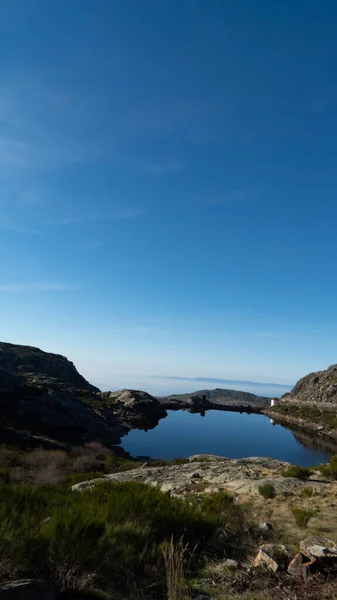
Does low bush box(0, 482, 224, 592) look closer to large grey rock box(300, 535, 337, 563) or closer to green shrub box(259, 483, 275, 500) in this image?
large grey rock box(300, 535, 337, 563)

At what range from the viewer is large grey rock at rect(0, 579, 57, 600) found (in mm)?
4234

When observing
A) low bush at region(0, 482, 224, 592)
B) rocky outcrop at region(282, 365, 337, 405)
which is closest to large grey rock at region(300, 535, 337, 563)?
low bush at region(0, 482, 224, 592)

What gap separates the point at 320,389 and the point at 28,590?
185487 millimetres

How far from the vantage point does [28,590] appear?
4398 millimetres

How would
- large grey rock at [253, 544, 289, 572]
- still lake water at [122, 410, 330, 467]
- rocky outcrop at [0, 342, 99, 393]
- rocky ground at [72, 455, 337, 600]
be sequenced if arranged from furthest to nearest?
1. rocky outcrop at [0, 342, 99, 393]
2. still lake water at [122, 410, 330, 467]
3. large grey rock at [253, 544, 289, 572]
4. rocky ground at [72, 455, 337, 600]

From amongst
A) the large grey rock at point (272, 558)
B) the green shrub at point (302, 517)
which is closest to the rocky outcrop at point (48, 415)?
the green shrub at point (302, 517)

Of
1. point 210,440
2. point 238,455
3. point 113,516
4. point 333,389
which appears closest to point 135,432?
point 210,440

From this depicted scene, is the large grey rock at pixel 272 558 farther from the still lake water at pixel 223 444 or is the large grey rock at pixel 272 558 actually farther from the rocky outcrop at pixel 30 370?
the rocky outcrop at pixel 30 370

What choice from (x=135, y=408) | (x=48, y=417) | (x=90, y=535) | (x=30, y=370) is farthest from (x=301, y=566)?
(x=30, y=370)

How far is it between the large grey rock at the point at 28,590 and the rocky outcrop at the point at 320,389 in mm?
164790

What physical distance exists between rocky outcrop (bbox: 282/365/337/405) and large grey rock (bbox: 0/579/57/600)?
541 ft

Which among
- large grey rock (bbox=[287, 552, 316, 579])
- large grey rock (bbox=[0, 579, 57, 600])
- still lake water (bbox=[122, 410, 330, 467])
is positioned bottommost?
still lake water (bbox=[122, 410, 330, 467])

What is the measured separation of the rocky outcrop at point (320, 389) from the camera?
156m

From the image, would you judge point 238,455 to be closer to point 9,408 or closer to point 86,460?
point 86,460
